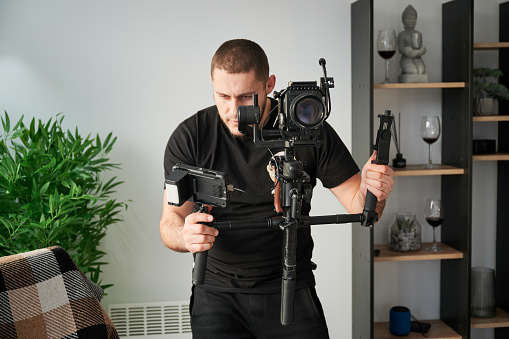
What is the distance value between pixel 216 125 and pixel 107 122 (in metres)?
1.26

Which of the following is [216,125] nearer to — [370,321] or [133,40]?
[133,40]

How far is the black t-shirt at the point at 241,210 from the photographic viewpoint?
189 centimetres

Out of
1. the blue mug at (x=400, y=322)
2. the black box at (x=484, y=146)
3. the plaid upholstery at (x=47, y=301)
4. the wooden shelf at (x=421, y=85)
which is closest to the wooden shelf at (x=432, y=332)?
the blue mug at (x=400, y=322)

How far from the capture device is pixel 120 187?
312cm

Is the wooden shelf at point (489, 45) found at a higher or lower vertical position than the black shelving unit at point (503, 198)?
higher

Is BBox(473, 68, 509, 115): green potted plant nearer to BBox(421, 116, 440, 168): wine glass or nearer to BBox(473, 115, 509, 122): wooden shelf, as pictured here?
BBox(473, 115, 509, 122): wooden shelf

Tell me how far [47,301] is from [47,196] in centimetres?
119

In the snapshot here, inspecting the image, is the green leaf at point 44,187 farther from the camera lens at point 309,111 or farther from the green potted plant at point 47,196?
the camera lens at point 309,111

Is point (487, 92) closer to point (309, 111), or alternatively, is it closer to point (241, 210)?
point (241, 210)

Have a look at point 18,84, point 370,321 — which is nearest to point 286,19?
point 18,84

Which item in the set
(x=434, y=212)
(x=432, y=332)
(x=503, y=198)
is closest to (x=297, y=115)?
(x=434, y=212)

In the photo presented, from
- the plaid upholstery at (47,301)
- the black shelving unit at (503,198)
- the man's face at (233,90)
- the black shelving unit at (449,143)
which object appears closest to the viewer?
the plaid upholstery at (47,301)

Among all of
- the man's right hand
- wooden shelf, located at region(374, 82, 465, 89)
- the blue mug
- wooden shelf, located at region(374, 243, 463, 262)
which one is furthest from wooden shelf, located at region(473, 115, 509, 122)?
the man's right hand

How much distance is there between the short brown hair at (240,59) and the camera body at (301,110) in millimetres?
389
